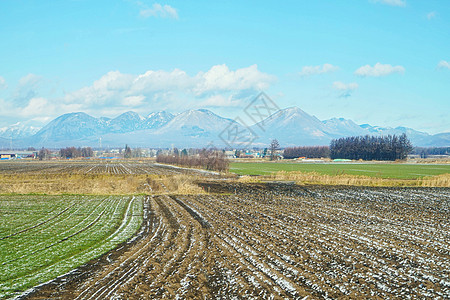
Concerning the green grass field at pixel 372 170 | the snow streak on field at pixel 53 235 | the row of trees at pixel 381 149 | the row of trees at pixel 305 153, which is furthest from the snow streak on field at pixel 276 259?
the row of trees at pixel 305 153

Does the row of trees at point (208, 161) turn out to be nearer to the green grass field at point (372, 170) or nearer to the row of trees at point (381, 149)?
the green grass field at point (372, 170)

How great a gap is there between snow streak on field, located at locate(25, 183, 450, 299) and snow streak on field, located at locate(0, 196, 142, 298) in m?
0.93

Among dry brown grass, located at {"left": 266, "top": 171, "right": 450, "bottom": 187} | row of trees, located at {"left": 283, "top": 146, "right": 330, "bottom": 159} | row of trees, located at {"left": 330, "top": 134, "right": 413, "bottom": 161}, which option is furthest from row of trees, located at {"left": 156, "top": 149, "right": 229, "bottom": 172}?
row of trees, located at {"left": 283, "top": 146, "right": 330, "bottom": 159}

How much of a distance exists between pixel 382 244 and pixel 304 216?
24.9ft

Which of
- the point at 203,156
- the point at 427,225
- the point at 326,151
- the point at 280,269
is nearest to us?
the point at 280,269

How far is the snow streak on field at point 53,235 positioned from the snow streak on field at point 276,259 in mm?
934

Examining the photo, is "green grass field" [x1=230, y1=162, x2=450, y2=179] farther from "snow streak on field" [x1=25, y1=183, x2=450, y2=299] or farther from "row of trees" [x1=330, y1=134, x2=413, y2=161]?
"row of trees" [x1=330, y1=134, x2=413, y2=161]

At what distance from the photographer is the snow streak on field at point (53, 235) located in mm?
11234

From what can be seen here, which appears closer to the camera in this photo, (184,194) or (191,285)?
(191,285)

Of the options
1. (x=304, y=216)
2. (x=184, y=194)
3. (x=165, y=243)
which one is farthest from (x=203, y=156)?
(x=165, y=243)

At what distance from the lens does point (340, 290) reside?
9289 millimetres

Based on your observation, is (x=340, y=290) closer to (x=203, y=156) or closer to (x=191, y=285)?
(x=191, y=285)

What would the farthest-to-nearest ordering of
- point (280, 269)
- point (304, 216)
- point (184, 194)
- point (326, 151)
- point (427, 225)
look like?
point (326, 151)
point (184, 194)
point (304, 216)
point (427, 225)
point (280, 269)

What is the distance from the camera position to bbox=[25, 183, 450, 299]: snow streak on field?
9.38 metres
